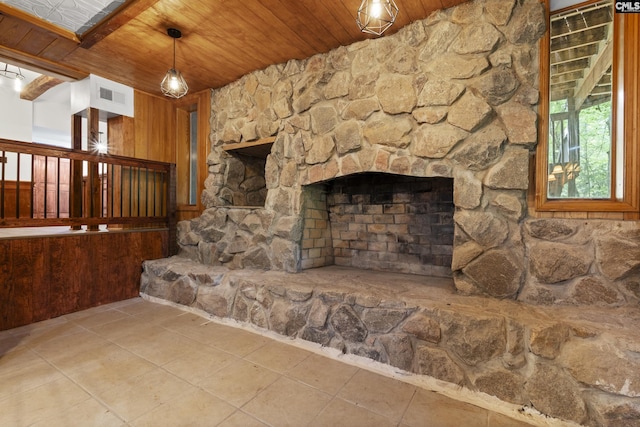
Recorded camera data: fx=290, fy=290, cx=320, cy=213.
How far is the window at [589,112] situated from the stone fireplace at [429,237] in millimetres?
120

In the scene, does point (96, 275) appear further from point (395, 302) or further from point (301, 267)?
point (395, 302)

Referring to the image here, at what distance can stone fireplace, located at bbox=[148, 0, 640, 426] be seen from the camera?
162 cm

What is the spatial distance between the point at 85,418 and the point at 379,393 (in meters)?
1.58

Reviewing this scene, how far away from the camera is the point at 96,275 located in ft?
10.3

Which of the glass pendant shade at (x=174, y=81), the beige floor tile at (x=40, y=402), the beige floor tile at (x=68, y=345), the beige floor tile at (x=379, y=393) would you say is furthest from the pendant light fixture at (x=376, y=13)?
the beige floor tile at (x=68, y=345)

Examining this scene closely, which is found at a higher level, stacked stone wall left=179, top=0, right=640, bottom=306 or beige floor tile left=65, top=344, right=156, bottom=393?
stacked stone wall left=179, top=0, right=640, bottom=306

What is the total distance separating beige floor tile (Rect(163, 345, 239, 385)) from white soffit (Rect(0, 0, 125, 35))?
2.76 m

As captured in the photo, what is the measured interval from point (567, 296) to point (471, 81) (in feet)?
5.11

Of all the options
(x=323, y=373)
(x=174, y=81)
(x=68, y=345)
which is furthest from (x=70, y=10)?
(x=323, y=373)

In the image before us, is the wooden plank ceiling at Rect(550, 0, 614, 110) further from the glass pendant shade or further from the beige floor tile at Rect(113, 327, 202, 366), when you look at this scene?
the beige floor tile at Rect(113, 327, 202, 366)

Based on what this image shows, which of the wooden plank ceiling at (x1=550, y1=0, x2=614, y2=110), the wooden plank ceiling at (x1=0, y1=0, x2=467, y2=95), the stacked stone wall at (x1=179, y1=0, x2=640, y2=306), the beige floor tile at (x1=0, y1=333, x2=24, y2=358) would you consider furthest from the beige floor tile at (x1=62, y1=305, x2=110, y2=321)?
the wooden plank ceiling at (x1=550, y1=0, x2=614, y2=110)

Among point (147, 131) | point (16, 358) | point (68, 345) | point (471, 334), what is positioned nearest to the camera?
point (471, 334)

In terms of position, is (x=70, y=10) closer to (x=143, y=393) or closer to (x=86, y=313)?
(x=86, y=313)

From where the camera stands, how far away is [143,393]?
1.69 meters
